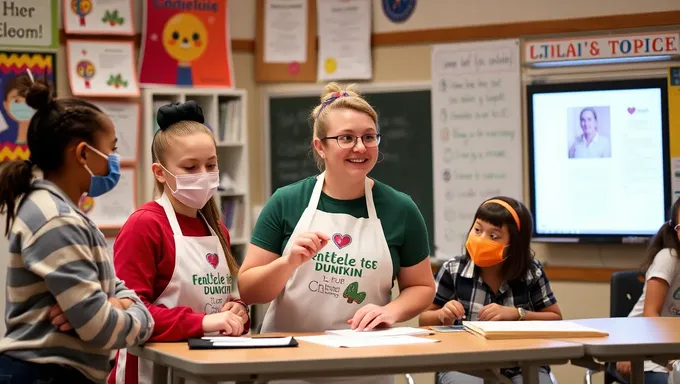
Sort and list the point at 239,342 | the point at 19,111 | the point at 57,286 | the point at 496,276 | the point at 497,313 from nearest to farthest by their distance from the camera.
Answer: the point at 57,286 < the point at 239,342 < the point at 497,313 < the point at 496,276 < the point at 19,111

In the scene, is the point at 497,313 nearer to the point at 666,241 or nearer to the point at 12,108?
the point at 666,241

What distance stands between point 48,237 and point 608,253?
3.75 metres

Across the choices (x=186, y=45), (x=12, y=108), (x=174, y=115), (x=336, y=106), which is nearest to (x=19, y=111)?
(x=12, y=108)

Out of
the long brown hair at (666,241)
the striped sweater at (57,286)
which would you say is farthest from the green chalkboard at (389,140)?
the striped sweater at (57,286)

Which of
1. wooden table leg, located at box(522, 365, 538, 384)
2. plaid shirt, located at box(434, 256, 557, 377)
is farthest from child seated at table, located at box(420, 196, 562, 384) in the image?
wooden table leg, located at box(522, 365, 538, 384)

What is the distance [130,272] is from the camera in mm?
2525

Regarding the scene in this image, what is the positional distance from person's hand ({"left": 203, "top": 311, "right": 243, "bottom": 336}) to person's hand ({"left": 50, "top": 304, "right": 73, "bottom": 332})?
45 cm

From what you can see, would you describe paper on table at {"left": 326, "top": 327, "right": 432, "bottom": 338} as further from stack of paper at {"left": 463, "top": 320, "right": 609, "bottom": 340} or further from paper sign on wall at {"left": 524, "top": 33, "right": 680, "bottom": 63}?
paper sign on wall at {"left": 524, "top": 33, "right": 680, "bottom": 63}

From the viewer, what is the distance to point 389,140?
576 cm

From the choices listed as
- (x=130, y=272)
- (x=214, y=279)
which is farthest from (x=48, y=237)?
(x=214, y=279)

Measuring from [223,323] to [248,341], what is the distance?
123 millimetres

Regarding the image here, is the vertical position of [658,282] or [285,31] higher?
[285,31]

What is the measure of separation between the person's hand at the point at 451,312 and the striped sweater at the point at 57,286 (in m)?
1.43

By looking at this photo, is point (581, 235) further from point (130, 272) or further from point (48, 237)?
point (48, 237)
